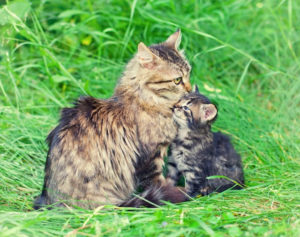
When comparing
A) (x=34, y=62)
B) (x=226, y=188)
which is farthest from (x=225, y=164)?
(x=34, y=62)

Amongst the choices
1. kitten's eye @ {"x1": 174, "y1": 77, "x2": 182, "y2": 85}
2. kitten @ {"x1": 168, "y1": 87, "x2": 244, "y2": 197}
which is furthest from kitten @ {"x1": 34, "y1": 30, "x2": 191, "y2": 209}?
kitten @ {"x1": 168, "y1": 87, "x2": 244, "y2": 197}

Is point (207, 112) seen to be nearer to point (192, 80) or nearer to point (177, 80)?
point (177, 80)

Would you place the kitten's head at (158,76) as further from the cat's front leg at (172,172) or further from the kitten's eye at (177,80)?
the cat's front leg at (172,172)

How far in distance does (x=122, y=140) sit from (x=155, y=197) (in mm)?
551

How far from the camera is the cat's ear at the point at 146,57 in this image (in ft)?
11.5

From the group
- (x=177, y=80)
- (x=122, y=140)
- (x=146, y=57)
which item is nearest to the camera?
(x=122, y=140)

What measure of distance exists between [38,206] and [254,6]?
14.4 ft

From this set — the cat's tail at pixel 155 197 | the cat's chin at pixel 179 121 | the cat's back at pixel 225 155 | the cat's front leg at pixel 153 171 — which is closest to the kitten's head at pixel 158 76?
the cat's chin at pixel 179 121

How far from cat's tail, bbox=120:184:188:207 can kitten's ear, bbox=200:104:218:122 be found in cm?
72

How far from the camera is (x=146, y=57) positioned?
11.6ft

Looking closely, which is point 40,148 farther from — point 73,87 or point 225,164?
point 225,164

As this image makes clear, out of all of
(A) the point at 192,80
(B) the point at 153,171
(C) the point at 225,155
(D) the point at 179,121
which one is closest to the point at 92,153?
(B) the point at 153,171

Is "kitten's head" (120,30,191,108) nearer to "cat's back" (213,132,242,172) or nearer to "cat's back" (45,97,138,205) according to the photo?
"cat's back" (45,97,138,205)

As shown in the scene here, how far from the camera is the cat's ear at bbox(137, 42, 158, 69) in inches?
138
